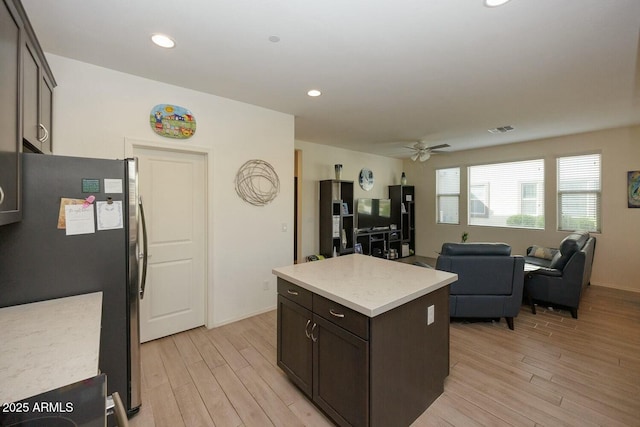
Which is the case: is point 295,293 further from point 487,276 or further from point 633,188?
point 633,188

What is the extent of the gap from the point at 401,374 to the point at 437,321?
0.49m

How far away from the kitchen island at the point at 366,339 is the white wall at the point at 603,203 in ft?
15.1

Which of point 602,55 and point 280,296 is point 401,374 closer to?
point 280,296

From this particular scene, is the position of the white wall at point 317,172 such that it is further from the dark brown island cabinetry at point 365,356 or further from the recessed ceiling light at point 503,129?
the dark brown island cabinetry at point 365,356

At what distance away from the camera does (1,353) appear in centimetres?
101

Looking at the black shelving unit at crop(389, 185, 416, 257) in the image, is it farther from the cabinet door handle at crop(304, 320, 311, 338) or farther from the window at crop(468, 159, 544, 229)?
the cabinet door handle at crop(304, 320, 311, 338)

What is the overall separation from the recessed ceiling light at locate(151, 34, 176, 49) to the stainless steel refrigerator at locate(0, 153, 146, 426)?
100 centimetres

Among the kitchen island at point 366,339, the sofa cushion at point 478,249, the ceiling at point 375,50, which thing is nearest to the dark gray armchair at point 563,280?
the sofa cushion at point 478,249

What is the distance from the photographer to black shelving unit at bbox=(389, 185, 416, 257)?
6.98 m

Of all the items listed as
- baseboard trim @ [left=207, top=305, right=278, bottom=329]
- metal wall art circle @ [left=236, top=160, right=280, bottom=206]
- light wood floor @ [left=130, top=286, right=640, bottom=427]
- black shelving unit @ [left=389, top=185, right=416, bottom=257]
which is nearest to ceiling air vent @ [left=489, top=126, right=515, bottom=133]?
black shelving unit @ [left=389, top=185, right=416, bottom=257]

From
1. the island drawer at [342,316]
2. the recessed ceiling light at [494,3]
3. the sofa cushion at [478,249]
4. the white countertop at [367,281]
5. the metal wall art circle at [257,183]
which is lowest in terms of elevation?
the island drawer at [342,316]

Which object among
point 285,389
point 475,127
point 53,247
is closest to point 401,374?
point 285,389

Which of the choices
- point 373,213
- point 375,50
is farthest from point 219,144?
point 373,213

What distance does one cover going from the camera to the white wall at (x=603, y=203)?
14.4 ft
